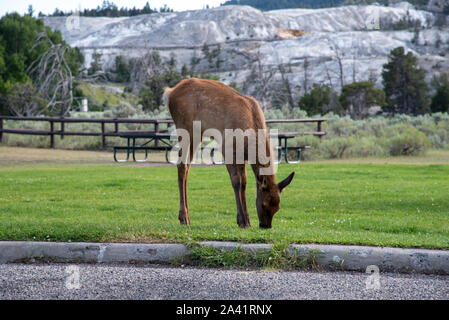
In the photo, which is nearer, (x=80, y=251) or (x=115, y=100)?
(x=80, y=251)

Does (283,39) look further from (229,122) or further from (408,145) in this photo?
(229,122)

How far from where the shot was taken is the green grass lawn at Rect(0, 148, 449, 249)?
6.00 metres

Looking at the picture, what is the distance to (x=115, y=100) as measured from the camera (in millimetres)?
65188

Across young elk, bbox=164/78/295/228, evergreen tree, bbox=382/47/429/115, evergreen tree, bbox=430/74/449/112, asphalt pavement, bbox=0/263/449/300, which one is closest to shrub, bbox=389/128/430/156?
young elk, bbox=164/78/295/228

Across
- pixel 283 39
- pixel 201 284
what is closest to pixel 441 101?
pixel 201 284

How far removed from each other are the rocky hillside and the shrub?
36.1 m

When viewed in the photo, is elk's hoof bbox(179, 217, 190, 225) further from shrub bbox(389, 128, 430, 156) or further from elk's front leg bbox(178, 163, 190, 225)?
shrub bbox(389, 128, 430, 156)

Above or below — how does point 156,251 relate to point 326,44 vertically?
below

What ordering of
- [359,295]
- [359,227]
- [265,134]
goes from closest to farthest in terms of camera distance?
[359,295], [265,134], [359,227]

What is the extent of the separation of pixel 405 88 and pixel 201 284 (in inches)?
1643

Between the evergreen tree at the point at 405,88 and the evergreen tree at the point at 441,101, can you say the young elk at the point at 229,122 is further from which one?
the evergreen tree at the point at 405,88
